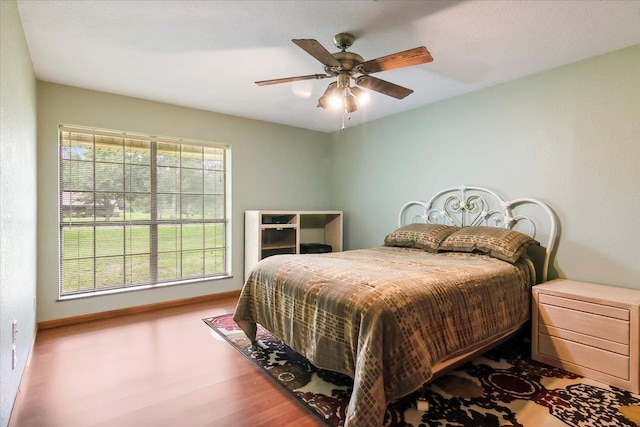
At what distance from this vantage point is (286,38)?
229 centimetres

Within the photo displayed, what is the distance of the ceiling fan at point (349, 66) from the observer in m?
1.87

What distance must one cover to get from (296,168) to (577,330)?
3690mm

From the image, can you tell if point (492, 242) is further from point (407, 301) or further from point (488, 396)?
point (407, 301)

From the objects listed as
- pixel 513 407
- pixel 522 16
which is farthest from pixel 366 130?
pixel 513 407

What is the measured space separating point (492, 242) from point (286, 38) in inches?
90.7

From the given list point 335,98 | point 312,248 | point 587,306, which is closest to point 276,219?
point 312,248

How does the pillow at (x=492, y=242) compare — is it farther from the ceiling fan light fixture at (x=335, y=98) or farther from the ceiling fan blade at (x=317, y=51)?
the ceiling fan blade at (x=317, y=51)

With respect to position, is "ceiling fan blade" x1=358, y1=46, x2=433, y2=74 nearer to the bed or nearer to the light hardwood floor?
the bed

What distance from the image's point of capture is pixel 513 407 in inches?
72.6

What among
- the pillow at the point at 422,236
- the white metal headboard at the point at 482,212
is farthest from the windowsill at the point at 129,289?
the white metal headboard at the point at 482,212

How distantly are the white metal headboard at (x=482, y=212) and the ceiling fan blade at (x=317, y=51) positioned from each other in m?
2.12

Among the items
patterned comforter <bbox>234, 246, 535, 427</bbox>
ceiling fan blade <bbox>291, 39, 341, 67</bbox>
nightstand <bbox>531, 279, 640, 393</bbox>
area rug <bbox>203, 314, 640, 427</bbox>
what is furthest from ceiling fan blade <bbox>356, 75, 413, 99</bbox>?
area rug <bbox>203, 314, 640, 427</bbox>

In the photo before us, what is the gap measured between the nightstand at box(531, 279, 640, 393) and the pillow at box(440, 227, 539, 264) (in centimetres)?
32

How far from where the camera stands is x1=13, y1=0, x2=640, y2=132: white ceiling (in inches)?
76.7
